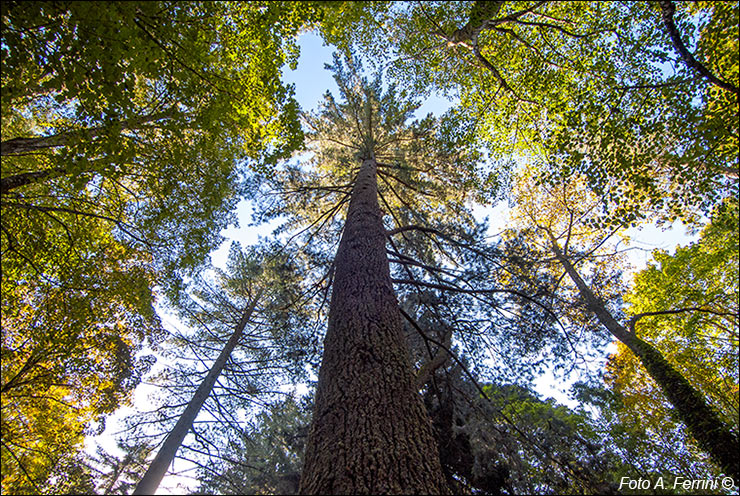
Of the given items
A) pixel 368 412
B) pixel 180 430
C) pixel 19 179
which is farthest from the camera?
pixel 180 430

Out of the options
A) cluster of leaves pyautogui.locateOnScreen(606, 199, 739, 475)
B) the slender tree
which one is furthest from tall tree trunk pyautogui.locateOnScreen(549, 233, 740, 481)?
cluster of leaves pyautogui.locateOnScreen(606, 199, 739, 475)

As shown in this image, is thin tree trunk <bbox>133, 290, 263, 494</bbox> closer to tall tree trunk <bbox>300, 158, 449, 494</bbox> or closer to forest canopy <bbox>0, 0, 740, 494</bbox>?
forest canopy <bbox>0, 0, 740, 494</bbox>

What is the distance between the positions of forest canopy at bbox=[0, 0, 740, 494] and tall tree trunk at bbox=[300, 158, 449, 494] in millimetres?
15

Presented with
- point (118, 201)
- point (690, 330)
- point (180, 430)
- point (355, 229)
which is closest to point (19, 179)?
point (118, 201)

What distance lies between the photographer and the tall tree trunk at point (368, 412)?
4.30ft

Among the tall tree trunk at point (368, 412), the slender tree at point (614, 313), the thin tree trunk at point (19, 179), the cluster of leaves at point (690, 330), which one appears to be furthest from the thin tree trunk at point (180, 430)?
the cluster of leaves at point (690, 330)

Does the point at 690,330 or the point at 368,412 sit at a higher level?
the point at 690,330

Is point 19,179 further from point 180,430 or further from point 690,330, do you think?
point 690,330

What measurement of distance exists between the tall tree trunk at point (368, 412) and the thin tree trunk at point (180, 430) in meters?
6.25

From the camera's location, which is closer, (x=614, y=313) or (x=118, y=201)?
(x=118, y=201)

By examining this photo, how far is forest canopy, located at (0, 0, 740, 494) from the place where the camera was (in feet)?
8.26

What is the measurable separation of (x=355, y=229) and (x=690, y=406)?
835 cm

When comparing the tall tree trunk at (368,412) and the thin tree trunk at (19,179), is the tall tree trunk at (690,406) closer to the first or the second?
the tall tree trunk at (368,412)

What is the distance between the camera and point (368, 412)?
1.62 meters
